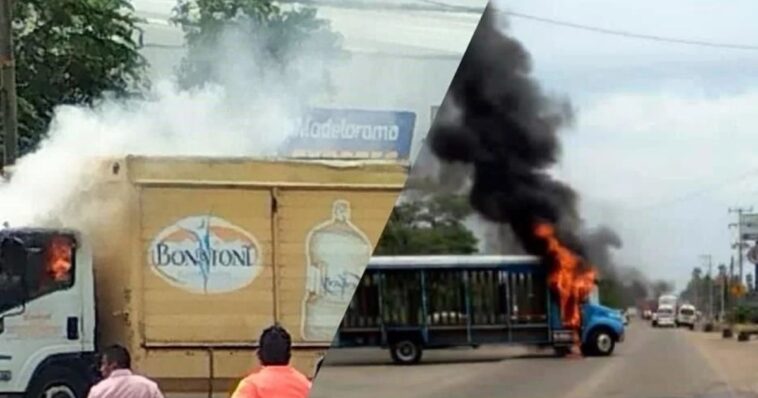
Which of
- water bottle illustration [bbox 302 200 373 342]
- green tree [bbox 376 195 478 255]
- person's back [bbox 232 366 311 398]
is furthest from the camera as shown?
water bottle illustration [bbox 302 200 373 342]

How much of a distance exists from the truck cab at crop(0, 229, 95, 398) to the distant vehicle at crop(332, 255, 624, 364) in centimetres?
646

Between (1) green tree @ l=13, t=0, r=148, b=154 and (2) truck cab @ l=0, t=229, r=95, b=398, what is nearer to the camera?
(2) truck cab @ l=0, t=229, r=95, b=398

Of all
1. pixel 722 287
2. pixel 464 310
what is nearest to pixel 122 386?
pixel 464 310

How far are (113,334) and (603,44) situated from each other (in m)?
7.05

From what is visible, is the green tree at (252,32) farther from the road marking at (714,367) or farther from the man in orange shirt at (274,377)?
the road marking at (714,367)

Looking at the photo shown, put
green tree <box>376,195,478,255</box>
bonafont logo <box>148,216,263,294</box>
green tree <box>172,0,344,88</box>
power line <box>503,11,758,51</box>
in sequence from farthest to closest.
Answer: green tree <box>172,0,344,88</box>
bonafont logo <box>148,216,263,294</box>
green tree <box>376,195,478,255</box>
power line <box>503,11,758,51</box>

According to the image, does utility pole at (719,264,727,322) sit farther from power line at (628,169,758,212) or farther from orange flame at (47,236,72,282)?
orange flame at (47,236,72,282)

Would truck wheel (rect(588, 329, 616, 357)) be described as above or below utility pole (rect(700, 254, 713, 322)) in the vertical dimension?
below

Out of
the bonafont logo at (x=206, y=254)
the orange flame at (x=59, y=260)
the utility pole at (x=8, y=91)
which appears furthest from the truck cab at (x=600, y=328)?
the utility pole at (x=8, y=91)

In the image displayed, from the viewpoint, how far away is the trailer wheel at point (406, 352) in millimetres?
1935

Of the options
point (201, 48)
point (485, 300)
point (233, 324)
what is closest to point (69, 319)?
point (233, 324)

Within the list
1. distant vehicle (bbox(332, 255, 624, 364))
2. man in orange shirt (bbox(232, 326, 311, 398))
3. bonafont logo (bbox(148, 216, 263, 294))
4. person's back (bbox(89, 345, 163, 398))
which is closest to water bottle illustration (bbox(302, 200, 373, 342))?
bonafont logo (bbox(148, 216, 263, 294))

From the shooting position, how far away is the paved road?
1.88 meters

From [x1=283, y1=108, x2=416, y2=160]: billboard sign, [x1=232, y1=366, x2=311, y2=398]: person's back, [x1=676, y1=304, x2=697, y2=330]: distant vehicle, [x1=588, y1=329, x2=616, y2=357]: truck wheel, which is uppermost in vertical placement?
[x1=283, y1=108, x2=416, y2=160]: billboard sign
